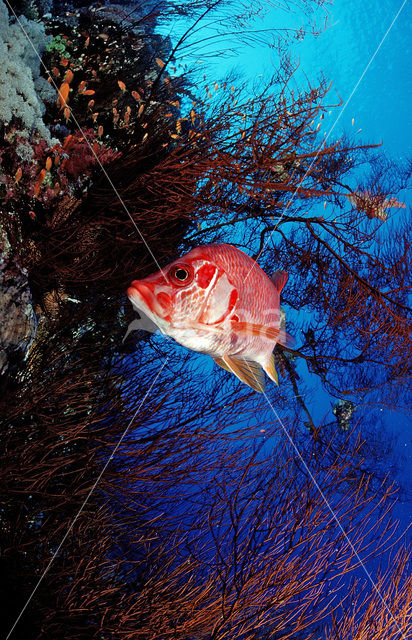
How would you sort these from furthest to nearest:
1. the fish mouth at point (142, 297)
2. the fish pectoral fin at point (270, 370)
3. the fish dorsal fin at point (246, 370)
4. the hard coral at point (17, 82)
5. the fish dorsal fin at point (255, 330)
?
1. the hard coral at point (17, 82)
2. the fish pectoral fin at point (270, 370)
3. the fish dorsal fin at point (246, 370)
4. the fish dorsal fin at point (255, 330)
5. the fish mouth at point (142, 297)

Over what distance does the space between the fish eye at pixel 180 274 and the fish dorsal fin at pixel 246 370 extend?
12.0 inches

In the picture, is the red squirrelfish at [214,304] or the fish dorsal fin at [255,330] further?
the fish dorsal fin at [255,330]

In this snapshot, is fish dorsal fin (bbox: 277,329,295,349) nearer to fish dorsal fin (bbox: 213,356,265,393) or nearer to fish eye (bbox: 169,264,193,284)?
fish dorsal fin (bbox: 213,356,265,393)

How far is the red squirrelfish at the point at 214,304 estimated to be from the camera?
1022 millimetres

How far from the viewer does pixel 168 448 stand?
2463mm

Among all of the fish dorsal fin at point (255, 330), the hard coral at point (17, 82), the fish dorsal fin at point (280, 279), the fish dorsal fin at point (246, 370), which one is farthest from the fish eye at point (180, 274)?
the hard coral at point (17, 82)

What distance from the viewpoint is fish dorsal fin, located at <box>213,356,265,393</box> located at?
1298 millimetres

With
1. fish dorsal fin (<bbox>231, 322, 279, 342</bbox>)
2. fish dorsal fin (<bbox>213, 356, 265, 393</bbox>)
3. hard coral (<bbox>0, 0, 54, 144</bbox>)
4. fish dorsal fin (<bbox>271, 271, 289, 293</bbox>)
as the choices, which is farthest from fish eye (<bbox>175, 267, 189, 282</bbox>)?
hard coral (<bbox>0, 0, 54, 144</bbox>)

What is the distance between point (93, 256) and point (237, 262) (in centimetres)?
189

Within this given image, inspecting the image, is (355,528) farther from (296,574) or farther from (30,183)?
(30,183)

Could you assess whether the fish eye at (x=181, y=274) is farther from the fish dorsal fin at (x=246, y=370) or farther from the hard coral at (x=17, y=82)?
the hard coral at (x=17, y=82)

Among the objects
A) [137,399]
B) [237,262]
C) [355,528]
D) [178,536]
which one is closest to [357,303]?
[355,528]

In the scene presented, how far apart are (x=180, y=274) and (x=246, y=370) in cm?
44

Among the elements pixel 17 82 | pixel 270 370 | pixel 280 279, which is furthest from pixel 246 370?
pixel 17 82
